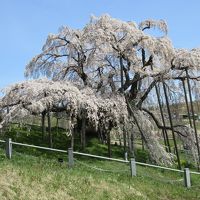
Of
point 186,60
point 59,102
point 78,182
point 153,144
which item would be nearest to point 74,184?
point 78,182

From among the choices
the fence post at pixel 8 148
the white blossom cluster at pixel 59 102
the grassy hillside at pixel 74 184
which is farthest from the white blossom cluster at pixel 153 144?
the fence post at pixel 8 148

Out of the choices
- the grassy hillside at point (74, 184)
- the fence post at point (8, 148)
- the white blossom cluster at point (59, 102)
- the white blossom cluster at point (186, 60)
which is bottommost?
the grassy hillside at point (74, 184)

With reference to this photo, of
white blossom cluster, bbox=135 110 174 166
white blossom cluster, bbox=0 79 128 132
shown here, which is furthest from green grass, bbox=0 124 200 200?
white blossom cluster, bbox=0 79 128 132

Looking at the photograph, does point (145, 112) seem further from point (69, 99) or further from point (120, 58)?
point (69, 99)

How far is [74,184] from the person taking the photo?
16469 millimetres

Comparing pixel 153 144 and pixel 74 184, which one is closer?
pixel 74 184

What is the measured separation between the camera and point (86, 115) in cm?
2642

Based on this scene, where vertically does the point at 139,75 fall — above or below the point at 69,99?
above

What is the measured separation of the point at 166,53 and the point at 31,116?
30.4ft

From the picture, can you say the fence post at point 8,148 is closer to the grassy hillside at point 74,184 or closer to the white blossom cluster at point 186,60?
the grassy hillside at point 74,184

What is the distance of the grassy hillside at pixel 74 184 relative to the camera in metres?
14.6

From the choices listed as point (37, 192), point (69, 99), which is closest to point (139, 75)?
point (69, 99)

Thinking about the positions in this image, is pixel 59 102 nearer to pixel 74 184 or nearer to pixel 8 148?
pixel 8 148

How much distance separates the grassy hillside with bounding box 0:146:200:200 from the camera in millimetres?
14641
